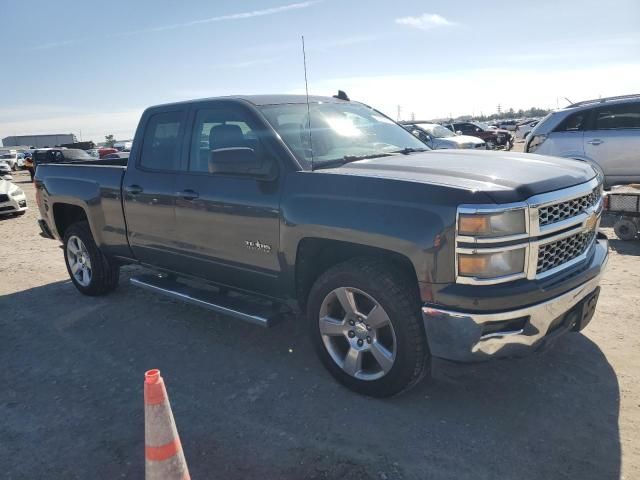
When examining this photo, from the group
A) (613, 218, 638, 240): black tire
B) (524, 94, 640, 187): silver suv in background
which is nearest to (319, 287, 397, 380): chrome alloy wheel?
(613, 218, 638, 240): black tire

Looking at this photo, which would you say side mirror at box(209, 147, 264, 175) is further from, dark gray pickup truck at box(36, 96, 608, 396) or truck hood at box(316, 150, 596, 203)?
truck hood at box(316, 150, 596, 203)

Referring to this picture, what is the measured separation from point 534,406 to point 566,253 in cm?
95

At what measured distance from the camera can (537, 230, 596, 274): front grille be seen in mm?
2934

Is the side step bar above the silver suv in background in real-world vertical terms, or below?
below

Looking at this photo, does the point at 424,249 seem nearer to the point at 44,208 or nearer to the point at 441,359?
the point at 441,359

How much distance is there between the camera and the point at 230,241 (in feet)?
13.0

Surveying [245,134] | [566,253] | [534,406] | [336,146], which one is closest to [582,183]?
[566,253]

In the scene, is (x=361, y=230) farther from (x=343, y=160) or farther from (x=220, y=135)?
(x=220, y=135)

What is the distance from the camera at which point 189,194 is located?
4184mm

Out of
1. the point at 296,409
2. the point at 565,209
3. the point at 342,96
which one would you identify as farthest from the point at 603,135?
the point at 296,409

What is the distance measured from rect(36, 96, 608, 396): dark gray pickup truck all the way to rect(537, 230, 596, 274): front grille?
0.04ft

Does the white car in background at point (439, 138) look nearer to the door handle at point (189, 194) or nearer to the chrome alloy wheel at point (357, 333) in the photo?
the door handle at point (189, 194)

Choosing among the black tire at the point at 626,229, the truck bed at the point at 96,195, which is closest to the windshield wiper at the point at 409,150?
the truck bed at the point at 96,195

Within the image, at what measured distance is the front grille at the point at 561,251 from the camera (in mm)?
2934
